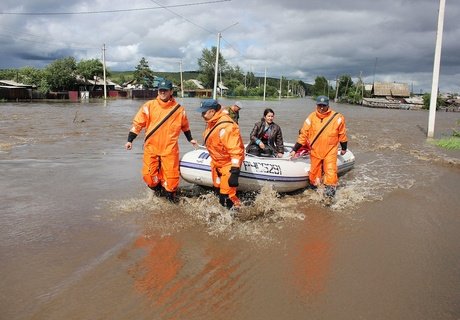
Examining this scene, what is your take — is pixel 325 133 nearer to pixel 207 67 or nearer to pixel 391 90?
pixel 391 90

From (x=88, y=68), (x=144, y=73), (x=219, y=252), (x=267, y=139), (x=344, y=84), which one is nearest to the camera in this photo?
(x=219, y=252)

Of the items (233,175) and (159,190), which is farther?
(159,190)

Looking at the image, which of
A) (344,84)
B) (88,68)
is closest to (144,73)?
(88,68)

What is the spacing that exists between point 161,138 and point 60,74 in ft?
177

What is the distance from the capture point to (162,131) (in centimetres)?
580

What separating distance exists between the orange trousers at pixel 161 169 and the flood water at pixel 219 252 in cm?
43

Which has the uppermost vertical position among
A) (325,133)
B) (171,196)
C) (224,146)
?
(325,133)

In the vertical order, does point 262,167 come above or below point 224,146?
below

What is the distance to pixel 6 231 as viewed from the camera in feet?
16.6

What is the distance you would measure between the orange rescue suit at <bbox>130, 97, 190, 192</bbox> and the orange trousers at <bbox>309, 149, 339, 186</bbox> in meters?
2.40

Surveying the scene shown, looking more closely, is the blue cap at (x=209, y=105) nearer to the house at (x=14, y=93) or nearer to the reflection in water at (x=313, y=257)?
the reflection in water at (x=313, y=257)

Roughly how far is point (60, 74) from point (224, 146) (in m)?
54.8

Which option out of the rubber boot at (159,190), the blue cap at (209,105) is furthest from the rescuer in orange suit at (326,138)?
the rubber boot at (159,190)

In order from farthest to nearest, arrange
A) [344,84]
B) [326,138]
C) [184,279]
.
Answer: [344,84]
[326,138]
[184,279]
